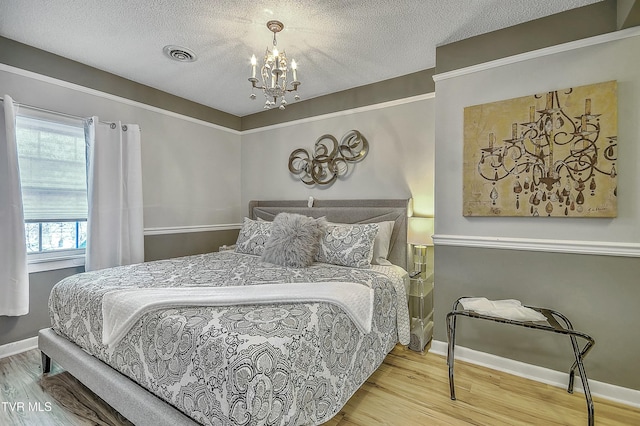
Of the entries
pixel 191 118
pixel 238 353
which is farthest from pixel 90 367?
pixel 191 118

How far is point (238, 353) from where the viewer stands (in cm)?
117

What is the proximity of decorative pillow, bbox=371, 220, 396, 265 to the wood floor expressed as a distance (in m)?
0.89

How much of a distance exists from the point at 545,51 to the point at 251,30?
6.94 ft

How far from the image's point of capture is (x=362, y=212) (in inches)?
123

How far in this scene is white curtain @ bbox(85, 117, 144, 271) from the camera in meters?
2.74

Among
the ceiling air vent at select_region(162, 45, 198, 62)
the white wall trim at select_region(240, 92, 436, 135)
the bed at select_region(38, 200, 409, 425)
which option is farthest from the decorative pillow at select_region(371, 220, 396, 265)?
the ceiling air vent at select_region(162, 45, 198, 62)

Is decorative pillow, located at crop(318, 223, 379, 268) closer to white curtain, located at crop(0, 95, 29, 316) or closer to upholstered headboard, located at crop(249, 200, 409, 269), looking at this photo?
upholstered headboard, located at crop(249, 200, 409, 269)

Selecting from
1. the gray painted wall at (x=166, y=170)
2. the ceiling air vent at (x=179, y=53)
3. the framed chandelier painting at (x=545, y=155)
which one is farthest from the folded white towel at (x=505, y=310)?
the gray painted wall at (x=166, y=170)

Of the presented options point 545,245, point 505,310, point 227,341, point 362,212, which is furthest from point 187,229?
point 545,245

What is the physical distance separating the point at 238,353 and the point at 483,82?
2.51 metres

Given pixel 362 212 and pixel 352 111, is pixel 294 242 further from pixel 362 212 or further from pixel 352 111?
pixel 352 111

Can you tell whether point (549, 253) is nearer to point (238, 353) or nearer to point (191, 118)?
point (238, 353)

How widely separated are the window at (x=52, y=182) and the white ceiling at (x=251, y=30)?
0.68 m

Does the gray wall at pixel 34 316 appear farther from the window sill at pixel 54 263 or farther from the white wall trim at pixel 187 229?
the white wall trim at pixel 187 229
